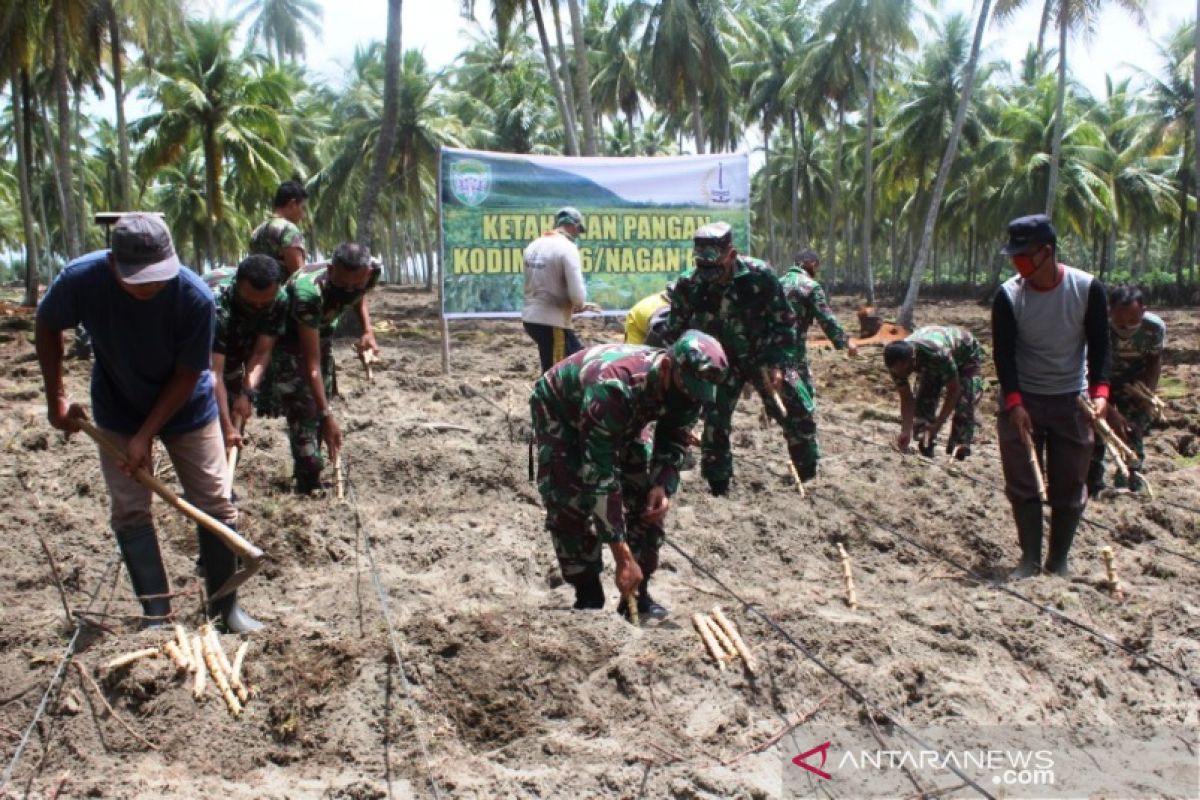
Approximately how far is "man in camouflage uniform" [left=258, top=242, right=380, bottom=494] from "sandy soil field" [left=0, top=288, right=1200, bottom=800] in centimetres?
43

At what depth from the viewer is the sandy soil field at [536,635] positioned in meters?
3.38

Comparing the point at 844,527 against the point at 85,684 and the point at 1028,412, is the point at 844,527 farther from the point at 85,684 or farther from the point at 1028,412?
the point at 85,684

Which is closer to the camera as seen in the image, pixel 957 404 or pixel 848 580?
pixel 848 580

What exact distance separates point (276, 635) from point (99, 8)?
2093 cm

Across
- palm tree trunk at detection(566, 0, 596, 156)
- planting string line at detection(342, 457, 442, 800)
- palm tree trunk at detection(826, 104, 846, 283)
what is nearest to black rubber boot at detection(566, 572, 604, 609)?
planting string line at detection(342, 457, 442, 800)

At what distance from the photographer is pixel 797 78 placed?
34719mm

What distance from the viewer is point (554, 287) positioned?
288 inches

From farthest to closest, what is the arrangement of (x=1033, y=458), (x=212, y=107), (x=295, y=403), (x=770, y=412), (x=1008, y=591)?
(x=212, y=107) < (x=770, y=412) < (x=295, y=403) < (x=1033, y=458) < (x=1008, y=591)

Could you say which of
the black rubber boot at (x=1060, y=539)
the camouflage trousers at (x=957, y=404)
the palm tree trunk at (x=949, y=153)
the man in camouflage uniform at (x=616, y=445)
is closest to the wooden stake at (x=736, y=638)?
the man in camouflage uniform at (x=616, y=445)

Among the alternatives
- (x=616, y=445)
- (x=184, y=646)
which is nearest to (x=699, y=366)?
(x=616, y=445)

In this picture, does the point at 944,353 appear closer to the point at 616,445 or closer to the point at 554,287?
the point at 554,287

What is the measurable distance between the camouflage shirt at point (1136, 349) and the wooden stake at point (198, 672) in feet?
19.2

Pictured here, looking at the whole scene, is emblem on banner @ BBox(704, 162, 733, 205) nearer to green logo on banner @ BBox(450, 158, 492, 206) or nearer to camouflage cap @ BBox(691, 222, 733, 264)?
green logo on banner @ BBox(450, 158, 492, 206)

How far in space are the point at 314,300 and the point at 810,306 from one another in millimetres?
3146
